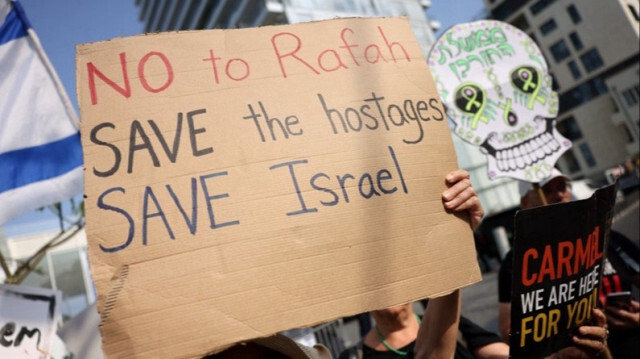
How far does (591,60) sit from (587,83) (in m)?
2.07

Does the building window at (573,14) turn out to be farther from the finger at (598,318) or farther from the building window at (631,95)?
the finger at (598,318)

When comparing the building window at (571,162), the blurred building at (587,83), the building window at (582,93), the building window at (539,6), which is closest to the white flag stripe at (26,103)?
the blurred building at (587,83)

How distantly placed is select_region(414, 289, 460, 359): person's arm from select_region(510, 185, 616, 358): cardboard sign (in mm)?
194

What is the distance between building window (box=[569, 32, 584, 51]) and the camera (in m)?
33.3

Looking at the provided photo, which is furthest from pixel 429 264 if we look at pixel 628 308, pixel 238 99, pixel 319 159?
pixel 628 308

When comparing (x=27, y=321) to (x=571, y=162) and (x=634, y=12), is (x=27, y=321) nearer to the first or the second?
(x=634, y=12)

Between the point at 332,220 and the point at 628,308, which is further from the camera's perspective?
the point at 628,308

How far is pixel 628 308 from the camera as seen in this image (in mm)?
2051

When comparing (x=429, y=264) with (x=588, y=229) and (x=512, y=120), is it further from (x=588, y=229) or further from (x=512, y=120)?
(x=512, y=120)

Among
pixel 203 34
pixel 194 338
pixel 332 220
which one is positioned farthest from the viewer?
pixel 203 34

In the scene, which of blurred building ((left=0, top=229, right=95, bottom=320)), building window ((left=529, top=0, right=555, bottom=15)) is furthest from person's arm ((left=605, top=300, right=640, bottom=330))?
building window ((left=529, top=0, right=555, bottom=15))

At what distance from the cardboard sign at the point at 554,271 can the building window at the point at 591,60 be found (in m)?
37.6

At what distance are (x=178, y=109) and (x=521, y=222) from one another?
3.34 feet

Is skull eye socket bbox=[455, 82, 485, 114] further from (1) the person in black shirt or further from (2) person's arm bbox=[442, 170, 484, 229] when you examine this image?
(2) person's arm bbox=[442, 170, 484, 229]
